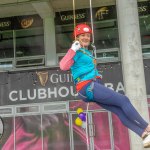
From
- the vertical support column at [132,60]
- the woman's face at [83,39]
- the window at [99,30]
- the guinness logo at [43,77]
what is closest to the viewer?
the woman's face at [83,39]

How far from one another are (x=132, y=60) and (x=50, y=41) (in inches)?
186

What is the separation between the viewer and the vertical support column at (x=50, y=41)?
1334cm

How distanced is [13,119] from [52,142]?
160 centimetres

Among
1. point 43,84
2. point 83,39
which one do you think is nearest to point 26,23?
point 43,84

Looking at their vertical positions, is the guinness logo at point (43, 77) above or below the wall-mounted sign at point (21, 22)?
below

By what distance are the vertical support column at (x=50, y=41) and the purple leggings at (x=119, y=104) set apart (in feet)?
28.6

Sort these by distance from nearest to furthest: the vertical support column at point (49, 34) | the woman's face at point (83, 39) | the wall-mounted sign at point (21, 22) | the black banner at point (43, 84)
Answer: the woman's face at point (83, 39)
the black banner at point (43, 84)
the vertical support column at point (49, 34)
the wall-mounted sign at point (21, 22)

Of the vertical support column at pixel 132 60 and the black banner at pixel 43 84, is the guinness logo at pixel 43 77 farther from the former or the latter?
the vertical support column at pixel 132 60

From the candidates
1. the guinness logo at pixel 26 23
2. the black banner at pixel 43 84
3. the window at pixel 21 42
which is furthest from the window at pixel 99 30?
the guinness logo at pixel 26 23

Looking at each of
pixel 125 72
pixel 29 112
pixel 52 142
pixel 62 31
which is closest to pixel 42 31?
pixel 62 31

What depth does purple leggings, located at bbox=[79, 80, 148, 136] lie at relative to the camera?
437cm

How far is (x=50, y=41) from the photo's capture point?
13.5 m

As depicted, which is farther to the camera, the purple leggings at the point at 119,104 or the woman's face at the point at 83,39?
the woman's face at the point at 83,39

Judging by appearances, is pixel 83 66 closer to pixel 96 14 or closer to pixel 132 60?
pixel 132 60
